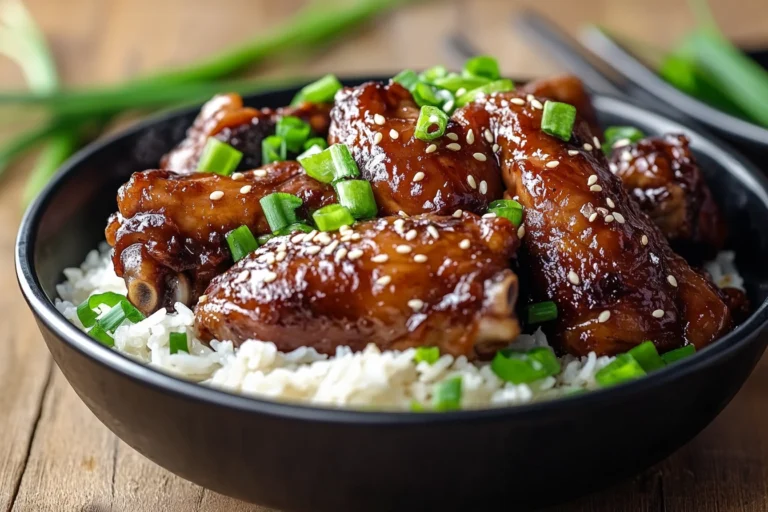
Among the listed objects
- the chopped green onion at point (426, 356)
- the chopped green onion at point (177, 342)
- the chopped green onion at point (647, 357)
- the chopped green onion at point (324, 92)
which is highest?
the chopped green onion at point (324, 92)

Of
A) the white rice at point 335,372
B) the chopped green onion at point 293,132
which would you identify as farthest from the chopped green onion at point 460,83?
the white rice at point 335,372

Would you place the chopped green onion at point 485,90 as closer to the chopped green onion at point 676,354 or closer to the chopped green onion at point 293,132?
the chopped green onion at point 293,132

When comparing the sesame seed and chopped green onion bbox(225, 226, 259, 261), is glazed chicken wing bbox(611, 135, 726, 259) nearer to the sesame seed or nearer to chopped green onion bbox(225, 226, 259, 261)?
the sesame seed

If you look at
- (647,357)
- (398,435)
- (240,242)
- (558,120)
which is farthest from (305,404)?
(558,120)

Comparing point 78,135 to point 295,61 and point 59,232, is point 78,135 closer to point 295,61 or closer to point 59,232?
point 295,61

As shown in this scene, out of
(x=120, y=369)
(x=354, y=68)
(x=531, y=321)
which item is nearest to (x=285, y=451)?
(x=120, y=369)
